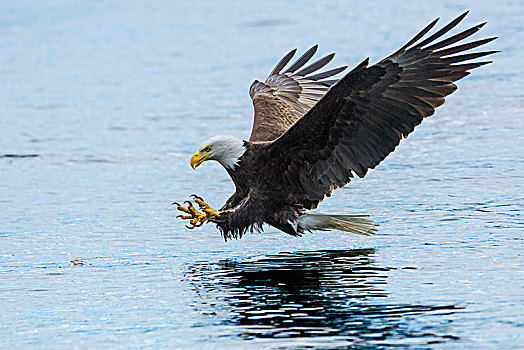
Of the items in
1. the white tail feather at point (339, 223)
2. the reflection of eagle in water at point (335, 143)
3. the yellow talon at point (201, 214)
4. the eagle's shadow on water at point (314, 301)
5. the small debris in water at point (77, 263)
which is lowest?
the eagle's shadow on water at point (314, 301)

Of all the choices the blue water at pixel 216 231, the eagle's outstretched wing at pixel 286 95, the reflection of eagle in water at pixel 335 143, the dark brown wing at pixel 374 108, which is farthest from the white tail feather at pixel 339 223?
the eagle's outstretched wing at pixel 286 95

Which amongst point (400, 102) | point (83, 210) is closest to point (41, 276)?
point (83, 210)

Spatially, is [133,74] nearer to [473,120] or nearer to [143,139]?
[143,139]

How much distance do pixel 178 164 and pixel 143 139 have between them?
1273 mm

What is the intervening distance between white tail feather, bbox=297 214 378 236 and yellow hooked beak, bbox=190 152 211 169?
2.50 feet

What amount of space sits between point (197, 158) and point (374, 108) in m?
1.30

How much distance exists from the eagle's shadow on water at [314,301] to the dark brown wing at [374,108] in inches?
23.9

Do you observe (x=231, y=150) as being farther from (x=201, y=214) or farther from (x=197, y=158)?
(x=201, y=214)

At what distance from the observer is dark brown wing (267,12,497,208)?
20.8 feet

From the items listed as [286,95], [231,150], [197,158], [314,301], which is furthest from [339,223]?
[286,95]

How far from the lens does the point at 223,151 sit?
7.13 metres

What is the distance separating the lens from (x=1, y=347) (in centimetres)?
517

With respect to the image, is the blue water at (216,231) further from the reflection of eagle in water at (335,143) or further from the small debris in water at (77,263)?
the reflection of eagle in water at (335,143)

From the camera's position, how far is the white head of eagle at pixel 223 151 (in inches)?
279
